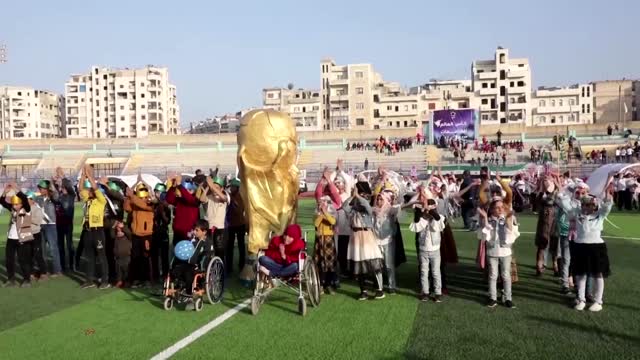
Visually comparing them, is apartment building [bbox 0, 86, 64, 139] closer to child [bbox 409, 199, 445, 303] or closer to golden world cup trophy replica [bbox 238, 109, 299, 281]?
golden world cup trophy replica [bbox 238, 109, 299, 281]

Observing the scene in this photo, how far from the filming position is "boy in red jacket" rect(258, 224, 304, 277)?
338 inches

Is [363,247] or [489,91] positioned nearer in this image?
[363,247]

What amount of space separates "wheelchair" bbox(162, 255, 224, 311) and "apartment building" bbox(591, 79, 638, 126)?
4376 inches

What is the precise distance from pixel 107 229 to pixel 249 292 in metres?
2.81

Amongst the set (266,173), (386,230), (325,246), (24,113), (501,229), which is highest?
(24,113)

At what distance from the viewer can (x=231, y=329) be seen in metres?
7.71

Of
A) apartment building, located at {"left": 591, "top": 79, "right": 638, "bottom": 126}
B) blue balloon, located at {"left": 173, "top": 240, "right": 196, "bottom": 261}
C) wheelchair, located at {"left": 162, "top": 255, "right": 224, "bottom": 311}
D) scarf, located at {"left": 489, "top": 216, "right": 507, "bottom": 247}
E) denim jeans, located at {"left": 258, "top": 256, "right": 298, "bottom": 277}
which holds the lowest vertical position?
wheelchair, located at {"left": 162, "top": 255, "right": 224, "bottom": 311}

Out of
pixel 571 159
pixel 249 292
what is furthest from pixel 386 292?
pixel 571 159

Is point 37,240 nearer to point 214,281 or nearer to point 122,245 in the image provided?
point 122,245

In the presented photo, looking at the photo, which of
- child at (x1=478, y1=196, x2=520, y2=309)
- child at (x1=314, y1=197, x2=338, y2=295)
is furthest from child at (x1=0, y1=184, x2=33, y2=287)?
child at (x1=478, y1=196, x2=520, y2=309)

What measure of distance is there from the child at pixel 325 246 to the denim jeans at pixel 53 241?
17.6 feet

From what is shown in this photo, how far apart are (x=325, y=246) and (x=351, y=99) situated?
91350 mm

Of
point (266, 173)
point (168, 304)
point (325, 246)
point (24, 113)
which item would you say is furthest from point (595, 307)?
point (24, 113)

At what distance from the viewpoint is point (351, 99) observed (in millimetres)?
99875
